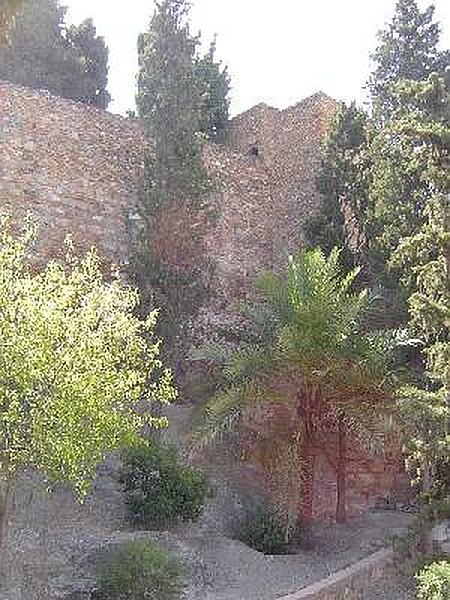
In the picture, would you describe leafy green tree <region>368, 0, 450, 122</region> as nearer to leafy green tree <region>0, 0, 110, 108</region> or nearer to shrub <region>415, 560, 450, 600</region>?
leafy green tree <region>0, 0, 110, 108</region>

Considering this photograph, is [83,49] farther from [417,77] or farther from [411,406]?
[411,406]

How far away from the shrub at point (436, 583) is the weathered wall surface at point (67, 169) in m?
9.64

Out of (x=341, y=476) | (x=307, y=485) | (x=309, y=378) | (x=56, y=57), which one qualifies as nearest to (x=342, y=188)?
(x=309, y=378)

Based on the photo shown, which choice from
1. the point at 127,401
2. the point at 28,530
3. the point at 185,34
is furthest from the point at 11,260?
the point at 185,34

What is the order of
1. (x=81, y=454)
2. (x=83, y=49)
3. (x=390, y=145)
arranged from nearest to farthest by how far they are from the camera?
(x=81, y=454) < (x=390, y=145) < (x=83, y=49)

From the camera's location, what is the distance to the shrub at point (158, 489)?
11.6 m

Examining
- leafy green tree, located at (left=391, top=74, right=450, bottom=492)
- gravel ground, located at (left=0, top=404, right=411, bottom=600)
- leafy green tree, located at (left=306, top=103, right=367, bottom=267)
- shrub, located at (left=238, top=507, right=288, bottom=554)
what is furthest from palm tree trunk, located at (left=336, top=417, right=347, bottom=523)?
leafy green tree, located at (left=306, top=103, right=367, bottom=267)

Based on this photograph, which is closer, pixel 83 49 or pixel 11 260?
pixel 11 260

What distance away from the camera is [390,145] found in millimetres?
15125

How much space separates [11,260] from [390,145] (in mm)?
7836

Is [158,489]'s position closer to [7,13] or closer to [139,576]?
[139,576]

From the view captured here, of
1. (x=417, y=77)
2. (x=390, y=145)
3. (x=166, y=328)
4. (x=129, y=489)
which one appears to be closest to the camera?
(x=129, y=489)

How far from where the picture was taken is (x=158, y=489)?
1162 cm

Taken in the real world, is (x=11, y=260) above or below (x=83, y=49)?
below
